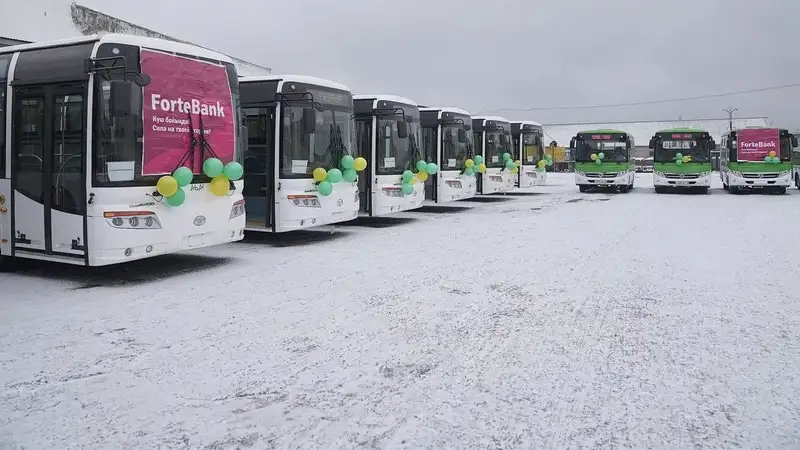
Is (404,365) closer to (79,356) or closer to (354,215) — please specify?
(79,356)

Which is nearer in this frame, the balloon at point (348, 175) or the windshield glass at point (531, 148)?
the balloon at point (348, 175)

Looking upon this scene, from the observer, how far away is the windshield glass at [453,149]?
18125 mm

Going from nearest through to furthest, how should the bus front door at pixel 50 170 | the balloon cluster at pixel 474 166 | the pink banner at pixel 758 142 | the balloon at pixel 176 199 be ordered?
the bus front door at pixel 50 170 → the balloon at pixel 176 199 → the balloon cluster at pixel 474 166 → the pink banner at pixel 758 142

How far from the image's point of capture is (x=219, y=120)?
29.2ft

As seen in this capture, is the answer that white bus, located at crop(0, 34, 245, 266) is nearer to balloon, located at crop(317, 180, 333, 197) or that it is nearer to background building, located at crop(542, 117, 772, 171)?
balloon, located at crop(317, 180, 333, 197)

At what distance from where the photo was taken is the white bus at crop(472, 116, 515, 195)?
73.0 feet

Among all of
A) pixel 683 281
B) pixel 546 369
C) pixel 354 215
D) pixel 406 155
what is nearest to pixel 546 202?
pixel 406 155

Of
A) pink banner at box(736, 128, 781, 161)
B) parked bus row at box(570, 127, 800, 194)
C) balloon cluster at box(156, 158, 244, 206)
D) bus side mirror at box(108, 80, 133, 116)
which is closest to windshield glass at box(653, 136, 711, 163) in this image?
parked bus row at box(570, 127, 800, 194)

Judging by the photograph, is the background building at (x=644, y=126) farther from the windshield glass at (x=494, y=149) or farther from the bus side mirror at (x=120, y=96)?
the bus side mirror at (x=120, y=96)

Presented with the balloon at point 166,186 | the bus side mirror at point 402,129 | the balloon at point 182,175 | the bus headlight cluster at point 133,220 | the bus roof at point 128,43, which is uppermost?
the bus roof at point 128,43

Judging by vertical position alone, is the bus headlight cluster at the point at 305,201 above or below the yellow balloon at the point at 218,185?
below

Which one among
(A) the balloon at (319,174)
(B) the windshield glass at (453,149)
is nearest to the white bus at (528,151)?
(B) the windshield glass at (453,149)

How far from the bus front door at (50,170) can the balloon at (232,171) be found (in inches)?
73.6

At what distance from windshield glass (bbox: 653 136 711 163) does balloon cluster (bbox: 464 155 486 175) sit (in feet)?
32.6
